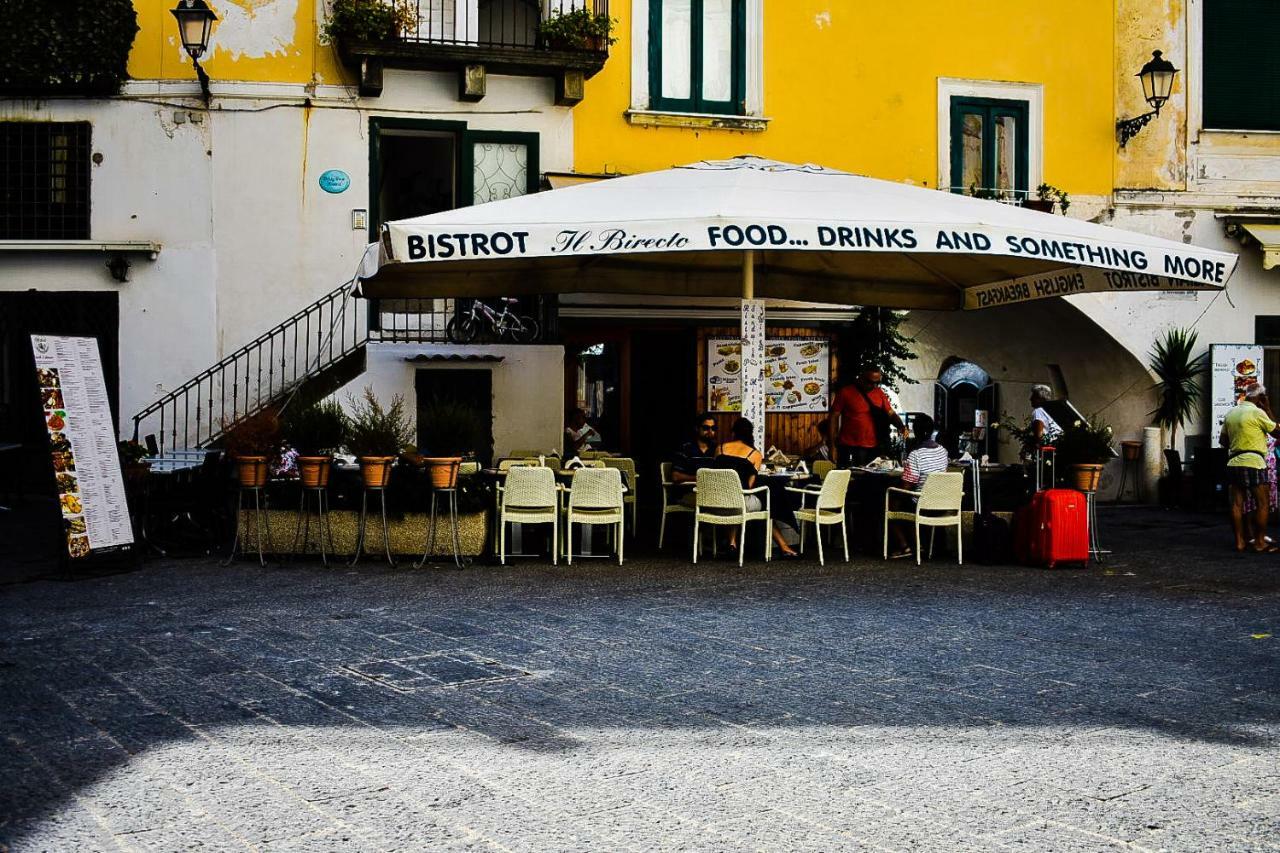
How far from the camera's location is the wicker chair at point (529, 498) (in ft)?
35.5

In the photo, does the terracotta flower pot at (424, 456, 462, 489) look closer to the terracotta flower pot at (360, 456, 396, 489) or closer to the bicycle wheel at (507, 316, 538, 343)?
the terracotta flower pot at (360, 456, 396, 489)

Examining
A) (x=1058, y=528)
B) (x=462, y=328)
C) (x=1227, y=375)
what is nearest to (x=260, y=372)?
(x=462, y=328)

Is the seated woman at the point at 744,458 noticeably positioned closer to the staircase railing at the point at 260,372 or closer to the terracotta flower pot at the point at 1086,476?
the terracotta flower pot at the point at 1086,476

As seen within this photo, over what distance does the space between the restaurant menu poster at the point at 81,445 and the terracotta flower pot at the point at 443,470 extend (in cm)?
236

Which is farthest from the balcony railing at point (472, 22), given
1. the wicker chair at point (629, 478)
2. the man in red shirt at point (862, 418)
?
the man in red shirt at point (862, 418)

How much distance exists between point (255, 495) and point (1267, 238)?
1324cm

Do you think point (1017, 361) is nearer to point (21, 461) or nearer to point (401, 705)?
point (21, 461)

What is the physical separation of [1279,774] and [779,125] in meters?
12.8

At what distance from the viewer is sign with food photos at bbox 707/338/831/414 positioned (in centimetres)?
1627

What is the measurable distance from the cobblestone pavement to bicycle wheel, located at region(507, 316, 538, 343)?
5862mm

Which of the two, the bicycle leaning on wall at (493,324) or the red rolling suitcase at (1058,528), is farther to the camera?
the bicycle leaning on wall at (493,324)

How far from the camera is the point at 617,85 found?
16297 mm

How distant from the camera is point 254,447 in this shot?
429 inches

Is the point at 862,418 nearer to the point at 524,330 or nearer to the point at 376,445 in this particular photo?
the point at 524,330
